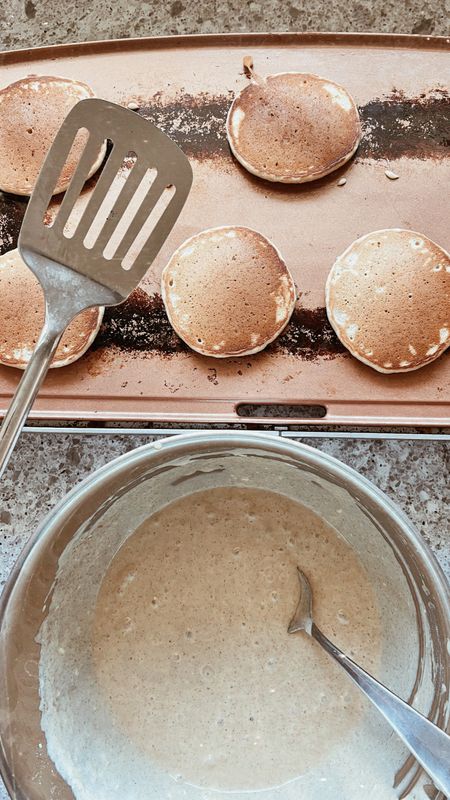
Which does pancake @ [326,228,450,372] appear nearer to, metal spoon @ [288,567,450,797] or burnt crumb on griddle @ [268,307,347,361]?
burnt crumb on griddle @ [268,307,347,361]

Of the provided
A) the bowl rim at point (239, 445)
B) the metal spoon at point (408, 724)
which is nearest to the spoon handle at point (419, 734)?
the metal spoon at point (408, 724)

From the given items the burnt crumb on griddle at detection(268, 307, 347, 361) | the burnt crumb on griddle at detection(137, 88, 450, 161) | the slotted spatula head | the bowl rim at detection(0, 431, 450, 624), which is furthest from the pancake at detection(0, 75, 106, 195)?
the bowl rim at detection(0, 431, 450, 624)

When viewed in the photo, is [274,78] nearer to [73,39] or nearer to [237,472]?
[73,39]

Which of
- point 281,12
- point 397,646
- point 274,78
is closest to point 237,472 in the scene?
point 397,646

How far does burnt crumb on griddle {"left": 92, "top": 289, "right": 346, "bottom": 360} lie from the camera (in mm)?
1019

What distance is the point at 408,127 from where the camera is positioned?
1063 mm

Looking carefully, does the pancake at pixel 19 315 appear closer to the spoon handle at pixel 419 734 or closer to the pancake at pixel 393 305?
the pancake at pixel 393 305

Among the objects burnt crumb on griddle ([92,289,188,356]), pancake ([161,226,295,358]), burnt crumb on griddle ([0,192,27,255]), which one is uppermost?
burnt crumb on griddle ([0,192,27,255])

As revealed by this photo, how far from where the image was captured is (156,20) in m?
1.12

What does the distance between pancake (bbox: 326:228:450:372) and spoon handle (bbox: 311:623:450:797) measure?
1.41 ft

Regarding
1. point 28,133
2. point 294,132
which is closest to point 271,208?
point 294,132

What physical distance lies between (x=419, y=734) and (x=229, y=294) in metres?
0.58

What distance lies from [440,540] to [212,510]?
0.36 meters

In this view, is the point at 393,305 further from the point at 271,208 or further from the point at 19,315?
the point at 19,315
